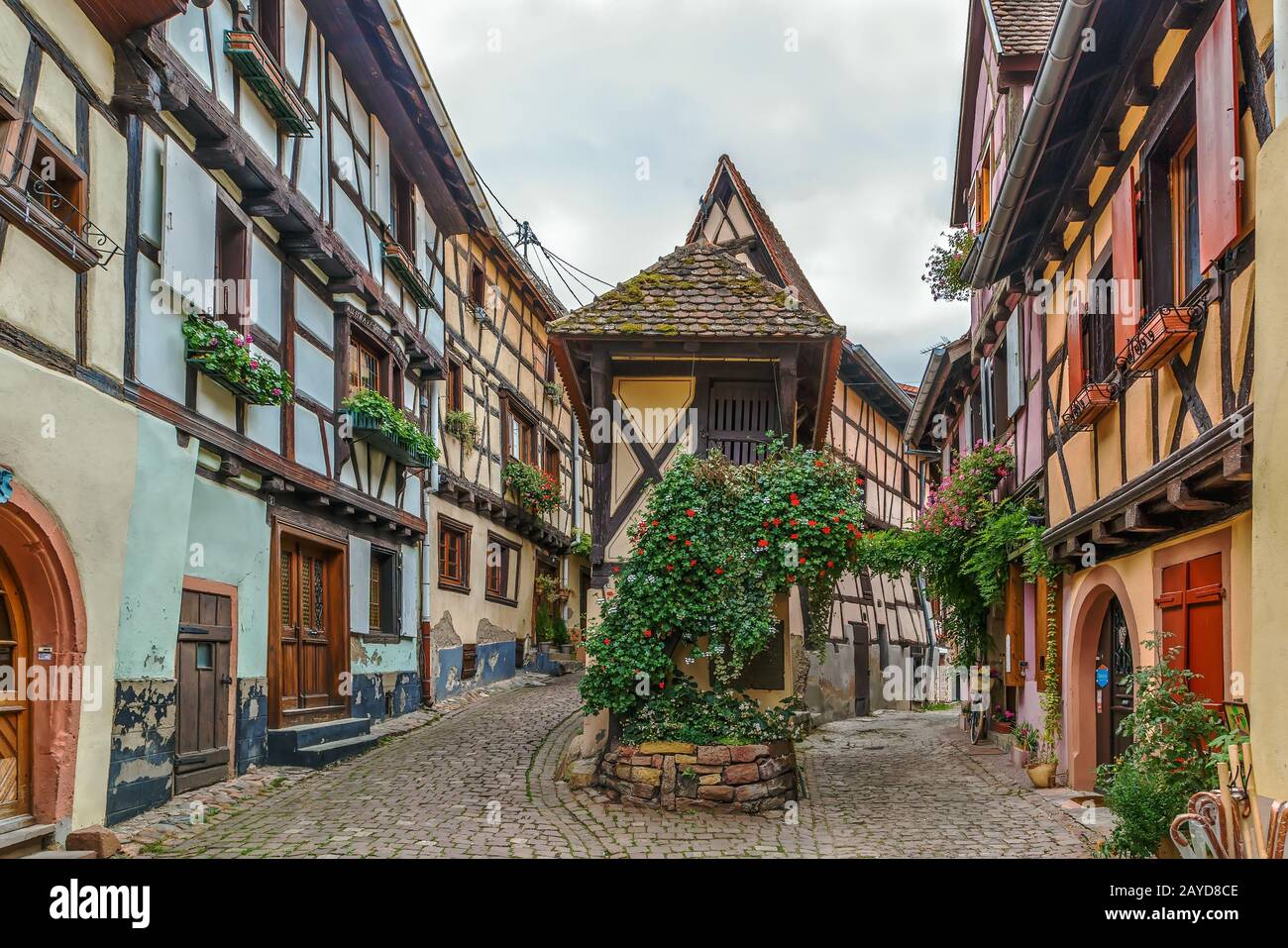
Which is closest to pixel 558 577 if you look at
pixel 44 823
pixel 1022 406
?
pixel 1022 406

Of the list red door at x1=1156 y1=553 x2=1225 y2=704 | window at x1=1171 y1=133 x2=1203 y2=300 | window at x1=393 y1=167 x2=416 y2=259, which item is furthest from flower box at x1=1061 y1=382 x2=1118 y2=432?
window at x1=393 y1=167 x2=416 y2=259

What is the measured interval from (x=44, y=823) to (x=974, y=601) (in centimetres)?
955

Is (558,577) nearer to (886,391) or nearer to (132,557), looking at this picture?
(886,391)

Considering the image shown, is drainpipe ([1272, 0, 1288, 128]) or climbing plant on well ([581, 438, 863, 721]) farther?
climbing plant on well ([581, 438, 863, 721])

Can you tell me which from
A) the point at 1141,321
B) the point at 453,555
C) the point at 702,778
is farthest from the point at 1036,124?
the point at 453,555

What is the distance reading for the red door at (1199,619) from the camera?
619cm

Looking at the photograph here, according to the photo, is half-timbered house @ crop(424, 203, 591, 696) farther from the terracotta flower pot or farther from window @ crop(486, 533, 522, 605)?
the terracotta flower pot

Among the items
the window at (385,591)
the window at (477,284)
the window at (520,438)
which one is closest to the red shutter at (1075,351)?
the window at (385,591)

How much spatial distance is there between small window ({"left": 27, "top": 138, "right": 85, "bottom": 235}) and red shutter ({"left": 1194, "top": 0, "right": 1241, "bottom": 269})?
642 centimetres

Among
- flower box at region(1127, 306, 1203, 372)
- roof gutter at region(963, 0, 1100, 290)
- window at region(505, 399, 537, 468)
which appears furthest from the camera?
window at region(505, 399, 537, 468)

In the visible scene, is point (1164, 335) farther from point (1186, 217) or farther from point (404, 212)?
point (404, 212)

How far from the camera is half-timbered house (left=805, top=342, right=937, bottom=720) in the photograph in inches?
670

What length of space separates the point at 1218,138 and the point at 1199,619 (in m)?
2.81

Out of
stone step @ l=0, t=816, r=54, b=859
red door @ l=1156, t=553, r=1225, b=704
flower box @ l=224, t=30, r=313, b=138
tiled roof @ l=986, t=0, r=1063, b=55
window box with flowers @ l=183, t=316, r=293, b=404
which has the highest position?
tiled roof @ l=986, t=0, r=1063, b=55
